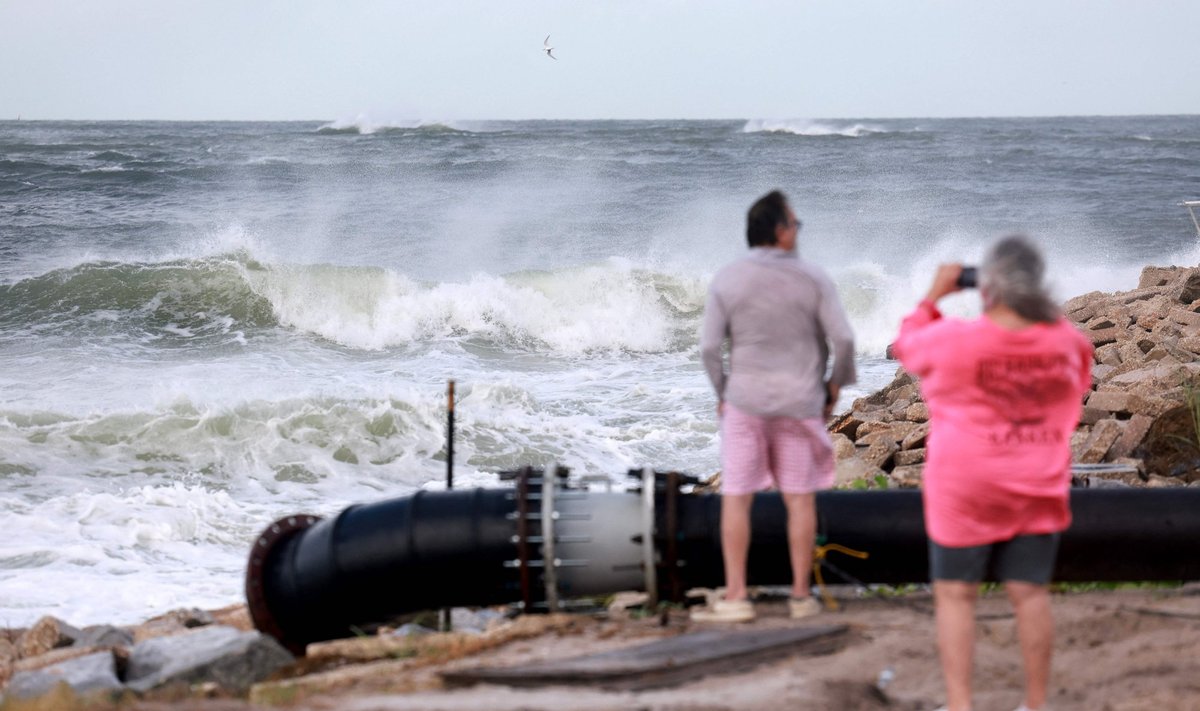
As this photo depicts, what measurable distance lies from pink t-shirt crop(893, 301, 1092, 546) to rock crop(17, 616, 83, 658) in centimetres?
470

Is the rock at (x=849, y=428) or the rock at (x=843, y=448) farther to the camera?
the rock at (x=849, y=428)

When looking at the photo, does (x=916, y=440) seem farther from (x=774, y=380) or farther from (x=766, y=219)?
(x=766, y=219)

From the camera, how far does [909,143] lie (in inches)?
2057

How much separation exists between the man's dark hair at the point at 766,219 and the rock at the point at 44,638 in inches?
162

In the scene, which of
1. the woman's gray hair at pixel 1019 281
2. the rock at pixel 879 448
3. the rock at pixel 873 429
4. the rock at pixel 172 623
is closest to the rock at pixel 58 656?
the rock at pixel 172 623

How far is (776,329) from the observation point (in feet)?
16.9

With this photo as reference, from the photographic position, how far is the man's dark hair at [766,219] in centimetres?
519

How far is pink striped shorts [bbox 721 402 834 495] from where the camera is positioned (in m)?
5.27

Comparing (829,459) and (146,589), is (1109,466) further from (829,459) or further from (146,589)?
(146,589)

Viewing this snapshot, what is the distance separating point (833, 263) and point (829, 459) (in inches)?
792

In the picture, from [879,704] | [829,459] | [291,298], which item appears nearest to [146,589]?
[829,459]

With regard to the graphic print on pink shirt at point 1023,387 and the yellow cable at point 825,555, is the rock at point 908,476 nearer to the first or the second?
the yellow cable at point 825,555

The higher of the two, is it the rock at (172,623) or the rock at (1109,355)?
the rock at (1109,355)

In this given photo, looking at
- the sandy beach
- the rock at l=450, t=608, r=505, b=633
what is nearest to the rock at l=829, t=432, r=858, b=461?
the rock at l=450, t=608, r=505, b=633
